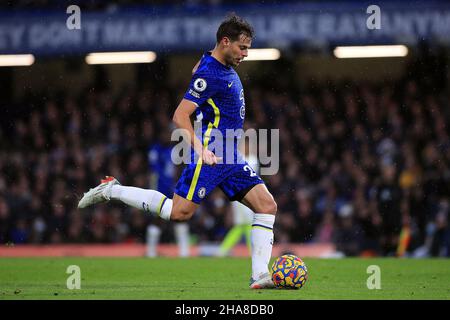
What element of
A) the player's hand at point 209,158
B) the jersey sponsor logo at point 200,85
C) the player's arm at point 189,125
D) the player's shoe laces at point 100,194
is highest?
the jersey sponsor logo at point 200,85

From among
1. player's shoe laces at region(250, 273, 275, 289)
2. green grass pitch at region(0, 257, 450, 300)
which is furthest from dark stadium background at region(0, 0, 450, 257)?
player's shoe laces at region(250, 273, 275, 289)

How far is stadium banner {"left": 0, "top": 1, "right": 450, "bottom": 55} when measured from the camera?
14672 millimetres

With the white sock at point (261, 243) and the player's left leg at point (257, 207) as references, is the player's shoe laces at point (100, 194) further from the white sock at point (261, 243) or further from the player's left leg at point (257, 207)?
the white sock at point (261, 243)

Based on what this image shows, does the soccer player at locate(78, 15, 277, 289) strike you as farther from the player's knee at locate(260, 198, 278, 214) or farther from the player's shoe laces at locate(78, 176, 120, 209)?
the player's shoe laces at locate(78, 176, 120, 209)

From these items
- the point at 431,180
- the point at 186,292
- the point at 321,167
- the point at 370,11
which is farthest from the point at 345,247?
the point at 186,292

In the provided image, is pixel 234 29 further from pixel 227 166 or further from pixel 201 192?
pixel 201 192

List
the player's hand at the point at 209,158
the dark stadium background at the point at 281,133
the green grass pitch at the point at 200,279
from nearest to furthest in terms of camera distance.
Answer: the player's hand at the point at 209,158 < the green grass pitch at the point at 200,279 < the dark stadium background at the point at 281,133

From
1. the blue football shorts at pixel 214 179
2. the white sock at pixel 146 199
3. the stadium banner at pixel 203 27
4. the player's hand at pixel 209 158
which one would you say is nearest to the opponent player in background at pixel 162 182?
the stadium banner at pixel 203 27

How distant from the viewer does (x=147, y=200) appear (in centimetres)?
729

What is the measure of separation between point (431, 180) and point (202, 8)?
5027 millimetres

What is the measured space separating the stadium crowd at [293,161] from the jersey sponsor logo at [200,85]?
23.9ft

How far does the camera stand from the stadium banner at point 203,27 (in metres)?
14.7

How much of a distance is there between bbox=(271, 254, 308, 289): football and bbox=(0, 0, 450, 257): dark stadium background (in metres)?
6.67

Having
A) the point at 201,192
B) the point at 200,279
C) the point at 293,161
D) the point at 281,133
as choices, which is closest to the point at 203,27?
the point at 281,133
